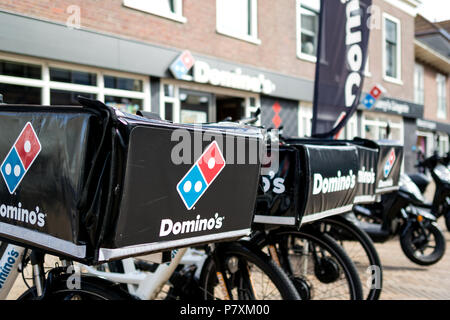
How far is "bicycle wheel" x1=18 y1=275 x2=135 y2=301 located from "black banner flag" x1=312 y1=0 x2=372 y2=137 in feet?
10.5

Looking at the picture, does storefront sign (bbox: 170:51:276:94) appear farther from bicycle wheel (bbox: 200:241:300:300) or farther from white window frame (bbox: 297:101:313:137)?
bicycle wheel (bbox: 200:241:300:300)

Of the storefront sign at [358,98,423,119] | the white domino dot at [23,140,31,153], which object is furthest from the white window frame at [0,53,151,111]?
the storefront sign at [358,98,423,119]

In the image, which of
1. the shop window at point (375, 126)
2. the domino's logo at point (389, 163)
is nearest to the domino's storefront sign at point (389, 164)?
the domino's logo at point (389, 163)

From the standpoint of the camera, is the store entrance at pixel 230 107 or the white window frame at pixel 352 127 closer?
the store entrance at pixel 230 107

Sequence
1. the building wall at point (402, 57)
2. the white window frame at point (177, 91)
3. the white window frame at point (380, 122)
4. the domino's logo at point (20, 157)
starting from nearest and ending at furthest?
the domino's logo at point (20, 157)
the white window frame at point (177, 91)
the building wall at point (402, 57)
the white window frame at point (380, 122)

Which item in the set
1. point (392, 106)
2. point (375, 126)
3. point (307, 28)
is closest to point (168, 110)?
point (307, 28)

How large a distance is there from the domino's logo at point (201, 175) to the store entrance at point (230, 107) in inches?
321

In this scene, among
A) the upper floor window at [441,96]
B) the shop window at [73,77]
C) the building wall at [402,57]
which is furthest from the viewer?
the upper floor window at [441,96]

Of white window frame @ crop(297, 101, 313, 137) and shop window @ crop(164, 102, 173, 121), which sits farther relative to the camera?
white window frame @ crop(297, 101, 313, 137)

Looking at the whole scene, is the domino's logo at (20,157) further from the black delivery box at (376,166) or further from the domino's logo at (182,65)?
the domino's logo at (182,65)

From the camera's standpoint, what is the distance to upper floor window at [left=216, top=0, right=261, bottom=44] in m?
8.98

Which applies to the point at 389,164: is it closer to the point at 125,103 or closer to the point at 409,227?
the point at 409,227

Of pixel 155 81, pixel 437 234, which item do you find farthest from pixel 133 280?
pixel 155 81

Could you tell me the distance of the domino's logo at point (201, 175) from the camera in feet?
4.87
